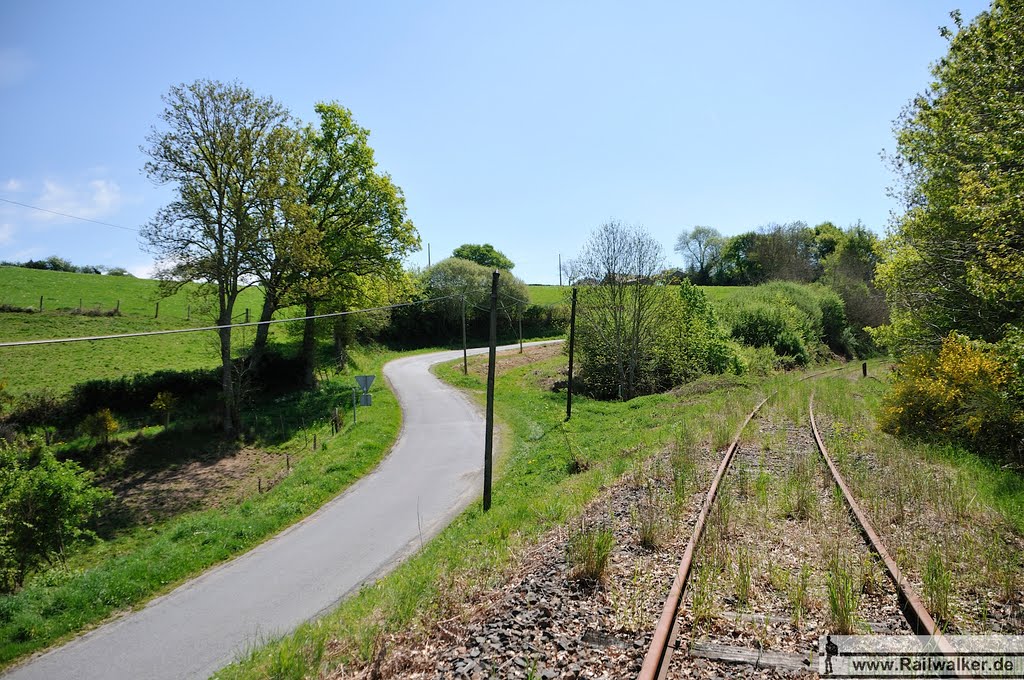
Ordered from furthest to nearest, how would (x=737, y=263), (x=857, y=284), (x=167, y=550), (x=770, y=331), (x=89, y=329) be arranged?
1. (x=737, y=263)
2. (x=857, y=284)
3. (x=770, y=331)
4. (x=89, y=329)
5. (x=167, y=550)

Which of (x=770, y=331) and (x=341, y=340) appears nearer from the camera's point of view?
(x=341, y=340)

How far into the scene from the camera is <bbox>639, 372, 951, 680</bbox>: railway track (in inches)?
174

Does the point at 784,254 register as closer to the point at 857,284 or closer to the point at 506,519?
the point at 857,284

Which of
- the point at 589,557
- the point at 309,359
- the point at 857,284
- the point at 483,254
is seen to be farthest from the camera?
the point at 483,254

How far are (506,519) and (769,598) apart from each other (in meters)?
6.13

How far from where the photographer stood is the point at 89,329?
3703cm

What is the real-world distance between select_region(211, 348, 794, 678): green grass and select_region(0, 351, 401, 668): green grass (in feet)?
16.7

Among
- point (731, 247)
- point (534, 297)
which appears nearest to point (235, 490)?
point (534, 297)

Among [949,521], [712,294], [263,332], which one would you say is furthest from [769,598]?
[712,294]

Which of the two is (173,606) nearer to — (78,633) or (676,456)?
(78,633)

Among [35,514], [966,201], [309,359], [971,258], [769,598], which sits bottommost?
[35,514]

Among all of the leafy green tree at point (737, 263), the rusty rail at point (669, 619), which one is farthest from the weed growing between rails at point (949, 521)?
the leafy green tree at point (737, 263)

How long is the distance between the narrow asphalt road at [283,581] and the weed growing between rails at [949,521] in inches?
363

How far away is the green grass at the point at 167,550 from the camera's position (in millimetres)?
9773
